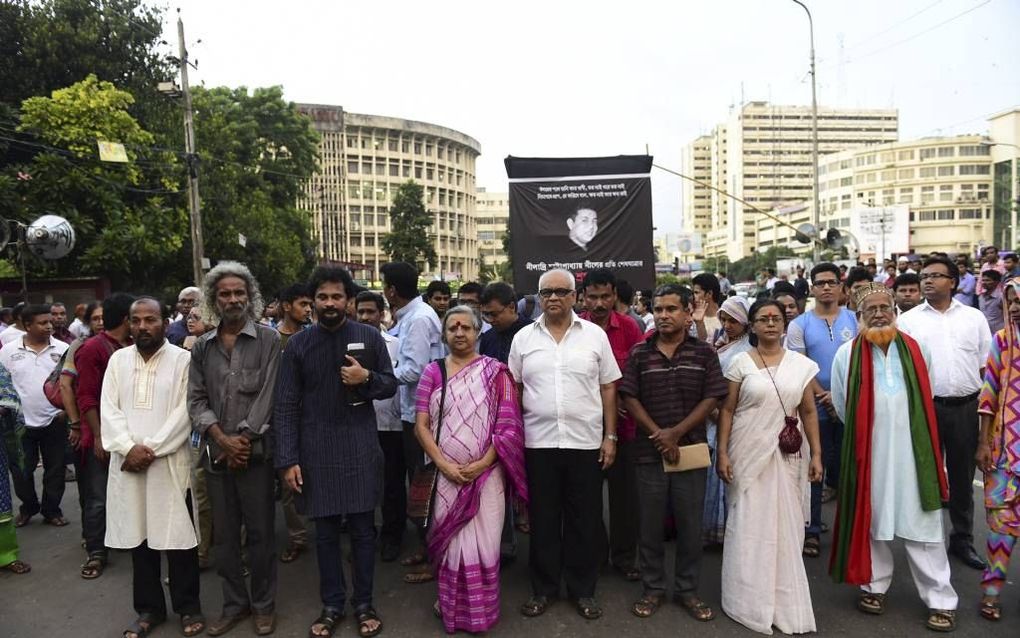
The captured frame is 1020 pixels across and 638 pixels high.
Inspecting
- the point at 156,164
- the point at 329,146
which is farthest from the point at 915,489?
the point at 329,146

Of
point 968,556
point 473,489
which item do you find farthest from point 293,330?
point 968,556

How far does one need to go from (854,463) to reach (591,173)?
3716mm

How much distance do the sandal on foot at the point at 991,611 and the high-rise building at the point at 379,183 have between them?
2995 inches

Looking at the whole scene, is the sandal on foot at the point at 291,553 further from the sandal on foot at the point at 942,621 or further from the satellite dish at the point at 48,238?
the satellite dish at the point at 48,238

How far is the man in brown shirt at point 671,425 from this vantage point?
365 centimetres

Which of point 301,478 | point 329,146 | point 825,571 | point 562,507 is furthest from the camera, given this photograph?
point 329,146

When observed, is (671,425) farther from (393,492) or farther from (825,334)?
(393,492)

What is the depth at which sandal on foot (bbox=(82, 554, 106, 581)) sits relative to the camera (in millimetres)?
4477

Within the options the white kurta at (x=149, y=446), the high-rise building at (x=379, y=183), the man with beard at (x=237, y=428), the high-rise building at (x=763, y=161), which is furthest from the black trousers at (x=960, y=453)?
the high-rise building at (x=763, y=161)

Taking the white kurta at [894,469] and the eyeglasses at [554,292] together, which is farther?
the eyeglasses at [554,292]

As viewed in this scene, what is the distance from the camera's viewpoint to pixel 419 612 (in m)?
3.83

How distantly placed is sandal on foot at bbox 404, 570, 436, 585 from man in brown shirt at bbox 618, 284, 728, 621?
130cm

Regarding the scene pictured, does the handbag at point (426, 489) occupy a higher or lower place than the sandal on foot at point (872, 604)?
higher

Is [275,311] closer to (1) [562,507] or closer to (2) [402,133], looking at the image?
(1) [562,507]
